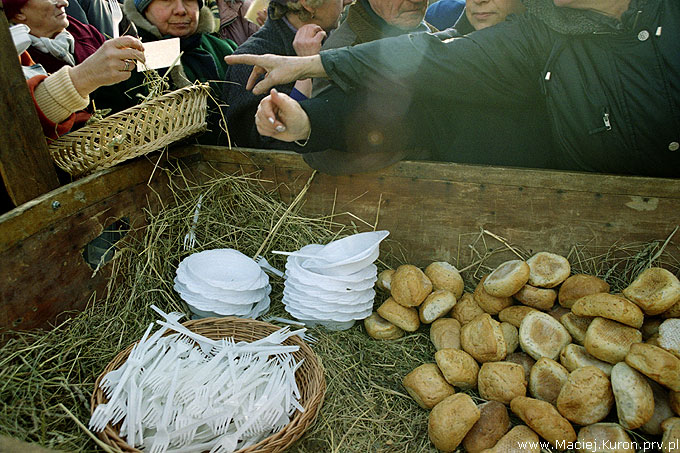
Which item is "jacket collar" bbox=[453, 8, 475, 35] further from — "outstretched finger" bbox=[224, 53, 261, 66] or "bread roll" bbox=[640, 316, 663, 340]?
"bread roll" bbox=[640, 316, 663, 340]

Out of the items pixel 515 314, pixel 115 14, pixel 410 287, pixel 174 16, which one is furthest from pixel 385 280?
pixel 115 14

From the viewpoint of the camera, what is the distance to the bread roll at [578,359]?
1601 mm

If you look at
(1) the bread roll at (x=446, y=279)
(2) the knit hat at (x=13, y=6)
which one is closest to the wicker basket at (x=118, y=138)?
(2) the knit hat at (x=13, y=6)

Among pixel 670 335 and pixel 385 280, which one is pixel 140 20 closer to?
pixel 385 280

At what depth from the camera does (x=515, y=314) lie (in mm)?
1893

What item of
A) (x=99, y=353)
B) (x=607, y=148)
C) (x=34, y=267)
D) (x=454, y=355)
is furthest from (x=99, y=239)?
(x=607, y=148)

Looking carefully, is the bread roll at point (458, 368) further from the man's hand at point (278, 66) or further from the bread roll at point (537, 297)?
the man's hand at point (278, 66)

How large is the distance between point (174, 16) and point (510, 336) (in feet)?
8.82

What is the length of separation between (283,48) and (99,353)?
2053mm

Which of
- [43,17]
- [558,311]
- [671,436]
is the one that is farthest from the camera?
[43,17]

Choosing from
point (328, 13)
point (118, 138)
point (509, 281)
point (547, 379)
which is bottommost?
point (547, 379)

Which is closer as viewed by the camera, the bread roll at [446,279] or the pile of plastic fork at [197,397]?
the pile of plastic fork at [197,397]

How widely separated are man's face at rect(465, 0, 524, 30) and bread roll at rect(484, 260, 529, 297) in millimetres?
1154

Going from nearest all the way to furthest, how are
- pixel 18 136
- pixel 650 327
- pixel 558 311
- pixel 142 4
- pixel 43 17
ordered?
pixel 650 327
pixel 18 136
pixel 558 311
pixel 43 17
pixel 142 4
